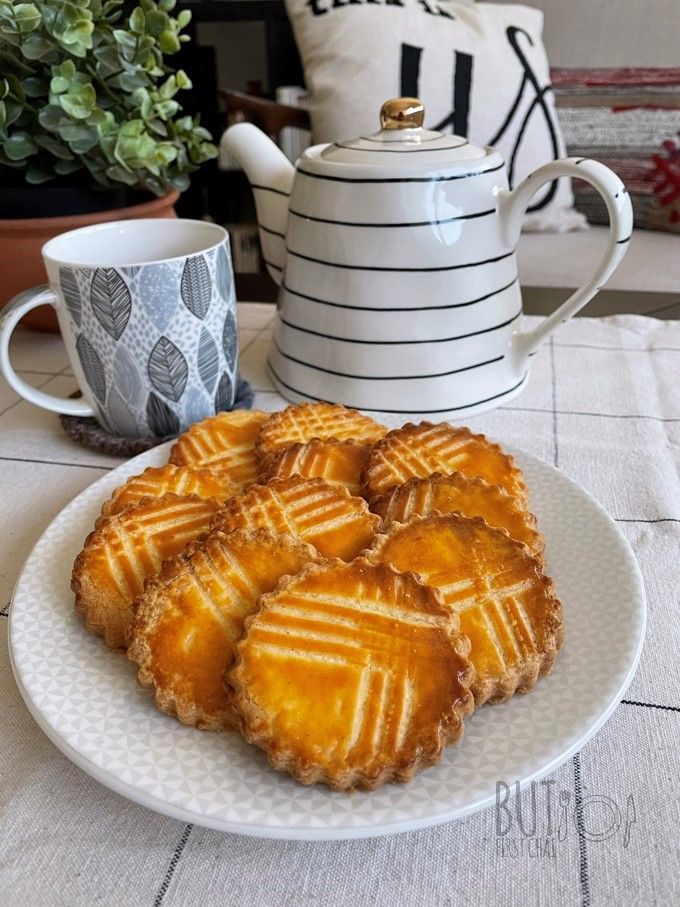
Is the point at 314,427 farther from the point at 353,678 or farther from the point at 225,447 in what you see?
the point at 353,678

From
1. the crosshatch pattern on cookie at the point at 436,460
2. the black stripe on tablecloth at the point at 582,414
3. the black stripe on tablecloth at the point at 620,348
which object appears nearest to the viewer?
the crosshatch pattern on cookie at the point at 436,460

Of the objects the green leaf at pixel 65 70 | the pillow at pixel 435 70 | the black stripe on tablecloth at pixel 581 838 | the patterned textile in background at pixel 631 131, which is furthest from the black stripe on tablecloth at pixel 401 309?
the patterned textile in background at pixel 631 131

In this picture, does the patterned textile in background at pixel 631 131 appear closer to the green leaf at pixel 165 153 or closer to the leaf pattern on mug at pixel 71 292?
the green leaf at pixel 165 153

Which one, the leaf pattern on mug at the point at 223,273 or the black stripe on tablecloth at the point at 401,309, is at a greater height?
the leaf pattern on mug at the point at 223,273

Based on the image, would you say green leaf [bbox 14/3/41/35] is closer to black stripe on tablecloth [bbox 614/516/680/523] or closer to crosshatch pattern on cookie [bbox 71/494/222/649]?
crosshatch pattern on cookie [bbox 71/494/222/649]

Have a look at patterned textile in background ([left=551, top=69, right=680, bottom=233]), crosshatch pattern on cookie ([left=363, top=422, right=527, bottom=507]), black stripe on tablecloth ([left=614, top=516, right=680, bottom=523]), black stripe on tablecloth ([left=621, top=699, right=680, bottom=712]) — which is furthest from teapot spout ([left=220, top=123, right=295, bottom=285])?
patterned textile in background ([left=551, top=69, right=680, bottom=233])
